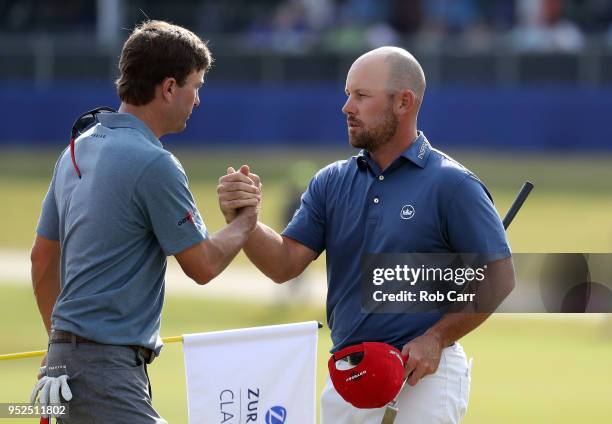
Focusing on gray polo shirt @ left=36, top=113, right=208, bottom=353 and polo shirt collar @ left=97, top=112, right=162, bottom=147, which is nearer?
gray polo shirt @ left=36, top=113, right=208, bottom=353

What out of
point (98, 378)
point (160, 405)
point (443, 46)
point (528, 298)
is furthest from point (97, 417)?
point (443, 46)

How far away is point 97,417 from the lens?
4.94m

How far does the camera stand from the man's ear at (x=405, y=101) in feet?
18.5

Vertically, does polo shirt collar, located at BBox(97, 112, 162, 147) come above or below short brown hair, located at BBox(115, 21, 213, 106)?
below

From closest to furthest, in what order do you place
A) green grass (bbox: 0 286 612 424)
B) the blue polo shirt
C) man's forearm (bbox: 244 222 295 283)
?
the blue polo shirt, man's forearm (bbox: 244 222 295 283), green grass (bbox: 0 286 612 424)

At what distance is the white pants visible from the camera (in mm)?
5520

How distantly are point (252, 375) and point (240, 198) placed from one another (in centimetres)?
85

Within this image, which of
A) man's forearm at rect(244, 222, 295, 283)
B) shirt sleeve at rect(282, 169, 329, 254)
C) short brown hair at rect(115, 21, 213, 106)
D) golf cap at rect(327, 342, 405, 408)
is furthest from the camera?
shirt sleeve at rect(282, 169, 329, 254)

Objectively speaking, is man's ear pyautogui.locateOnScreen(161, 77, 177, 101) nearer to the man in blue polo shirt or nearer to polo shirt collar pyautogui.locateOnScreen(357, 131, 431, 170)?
the man in blue polo shirt

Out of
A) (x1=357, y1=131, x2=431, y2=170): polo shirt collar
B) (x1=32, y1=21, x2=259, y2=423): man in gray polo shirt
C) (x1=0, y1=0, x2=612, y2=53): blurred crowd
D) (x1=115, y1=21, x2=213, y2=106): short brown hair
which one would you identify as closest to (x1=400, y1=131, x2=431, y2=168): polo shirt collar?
(x1=357, y1=131, x2=431, y2=170): polo shirt collar

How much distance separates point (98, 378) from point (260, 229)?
1.14m

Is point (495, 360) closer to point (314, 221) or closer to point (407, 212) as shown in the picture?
point (314, 221)

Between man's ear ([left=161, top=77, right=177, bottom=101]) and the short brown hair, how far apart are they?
1 cm

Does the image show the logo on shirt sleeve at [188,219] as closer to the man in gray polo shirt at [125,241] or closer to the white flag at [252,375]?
the man in gray polo shirt at [125,241]
